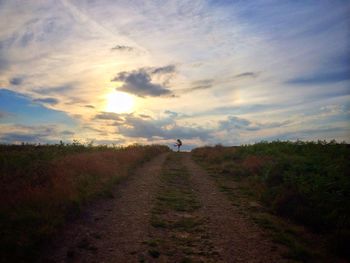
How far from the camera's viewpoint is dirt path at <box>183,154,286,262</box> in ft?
26.8

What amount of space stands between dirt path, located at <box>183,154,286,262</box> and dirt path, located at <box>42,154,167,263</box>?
2.25 metres

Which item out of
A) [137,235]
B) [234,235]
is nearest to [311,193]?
[234,235]

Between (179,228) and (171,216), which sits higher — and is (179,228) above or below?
below

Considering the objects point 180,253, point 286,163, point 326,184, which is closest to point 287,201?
point 326,184

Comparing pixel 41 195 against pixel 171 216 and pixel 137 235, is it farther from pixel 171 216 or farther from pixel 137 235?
pixel 171 216

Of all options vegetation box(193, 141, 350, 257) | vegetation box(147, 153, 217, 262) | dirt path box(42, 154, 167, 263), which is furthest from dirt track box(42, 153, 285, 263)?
vegetation box(193, 141, 350, 257)

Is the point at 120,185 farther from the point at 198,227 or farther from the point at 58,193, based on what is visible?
the point at 198,227

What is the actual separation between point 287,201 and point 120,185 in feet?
28.5

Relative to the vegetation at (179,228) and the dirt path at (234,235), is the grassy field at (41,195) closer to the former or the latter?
the vegetation at (179,228)

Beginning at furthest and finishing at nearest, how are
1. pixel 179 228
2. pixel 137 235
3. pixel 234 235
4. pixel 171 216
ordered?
pixel 171 216, pixel 179 228, pixel 234 235, pixel 137 235

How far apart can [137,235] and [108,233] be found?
0.90m

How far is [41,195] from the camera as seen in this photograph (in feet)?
36.1

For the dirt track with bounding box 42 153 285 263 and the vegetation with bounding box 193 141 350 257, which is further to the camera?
the vegetation with bounding box 193 141 350 257

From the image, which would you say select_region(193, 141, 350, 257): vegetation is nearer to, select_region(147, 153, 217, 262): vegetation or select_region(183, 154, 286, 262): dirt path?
select_region(183, 154, 286, 262): dirt path
